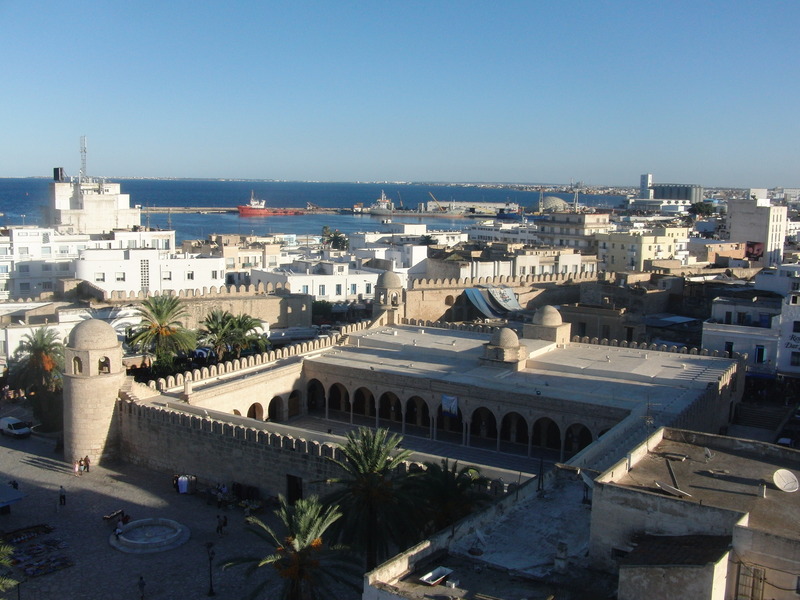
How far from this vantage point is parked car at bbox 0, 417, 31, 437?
28031 millimetres

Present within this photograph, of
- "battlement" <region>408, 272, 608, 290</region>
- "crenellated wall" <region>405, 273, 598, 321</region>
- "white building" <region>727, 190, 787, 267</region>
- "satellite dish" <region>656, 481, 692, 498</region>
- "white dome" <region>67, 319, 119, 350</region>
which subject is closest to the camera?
"satellite dish" <region>656, 481, 692, 498</region>

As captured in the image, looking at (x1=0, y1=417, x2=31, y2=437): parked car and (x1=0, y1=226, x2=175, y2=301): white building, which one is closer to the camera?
(x1=0, y1=417, x2=31, y2=437): parked car

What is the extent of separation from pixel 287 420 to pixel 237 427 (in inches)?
324

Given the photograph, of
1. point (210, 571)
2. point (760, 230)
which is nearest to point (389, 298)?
point (210, 571)

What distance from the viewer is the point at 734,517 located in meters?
11.8

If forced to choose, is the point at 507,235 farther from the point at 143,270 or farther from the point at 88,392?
the point at 88,392

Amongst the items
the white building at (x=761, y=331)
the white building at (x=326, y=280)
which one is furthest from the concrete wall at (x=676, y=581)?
the white building at (x=326, y=280)

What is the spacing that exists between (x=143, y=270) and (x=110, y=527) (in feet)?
94.6

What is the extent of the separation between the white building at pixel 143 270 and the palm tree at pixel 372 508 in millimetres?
29842

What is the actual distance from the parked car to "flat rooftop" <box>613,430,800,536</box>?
21589 mm

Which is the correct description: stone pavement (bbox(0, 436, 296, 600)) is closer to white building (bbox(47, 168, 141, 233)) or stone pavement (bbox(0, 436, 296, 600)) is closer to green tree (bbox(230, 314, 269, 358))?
green tree (bbox(230, 314, 269, 358))

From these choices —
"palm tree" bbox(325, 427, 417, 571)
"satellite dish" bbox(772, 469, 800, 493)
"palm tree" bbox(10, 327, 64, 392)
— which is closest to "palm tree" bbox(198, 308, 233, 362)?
"palm tree" bbox(10, 327, 64, 392)

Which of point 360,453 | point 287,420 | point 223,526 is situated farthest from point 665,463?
point 287,420

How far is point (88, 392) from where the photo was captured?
25.4 m
